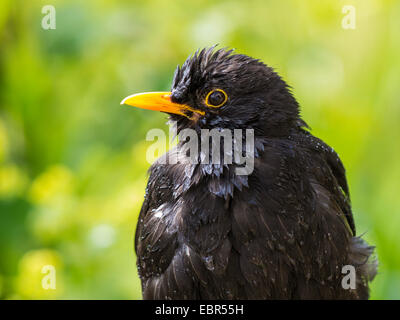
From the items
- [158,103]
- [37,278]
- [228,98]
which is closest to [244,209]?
[228,98]

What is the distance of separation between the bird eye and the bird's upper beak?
9cm

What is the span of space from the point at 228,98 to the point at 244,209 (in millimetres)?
604

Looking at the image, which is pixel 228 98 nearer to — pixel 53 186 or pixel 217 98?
pixel 217 98

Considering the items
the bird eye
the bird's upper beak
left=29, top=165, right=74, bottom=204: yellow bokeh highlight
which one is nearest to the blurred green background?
left=29, top=165, right=74, bottom=204: yellow bokeh highlight

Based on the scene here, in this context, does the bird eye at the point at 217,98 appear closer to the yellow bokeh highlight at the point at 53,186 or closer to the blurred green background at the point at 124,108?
the blurred green background at the point at 124,108

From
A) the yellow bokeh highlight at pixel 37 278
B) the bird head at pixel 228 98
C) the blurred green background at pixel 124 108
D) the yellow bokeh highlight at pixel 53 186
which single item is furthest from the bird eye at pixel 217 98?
the yellow bokeh highlight at pixel 37 278

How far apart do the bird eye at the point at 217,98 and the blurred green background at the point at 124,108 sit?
4.44ft

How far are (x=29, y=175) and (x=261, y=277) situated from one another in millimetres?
3404

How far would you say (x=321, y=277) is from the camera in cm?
309

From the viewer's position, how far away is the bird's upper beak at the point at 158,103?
3215 millimetres

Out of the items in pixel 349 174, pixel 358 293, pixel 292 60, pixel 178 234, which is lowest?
pixel 358 293
